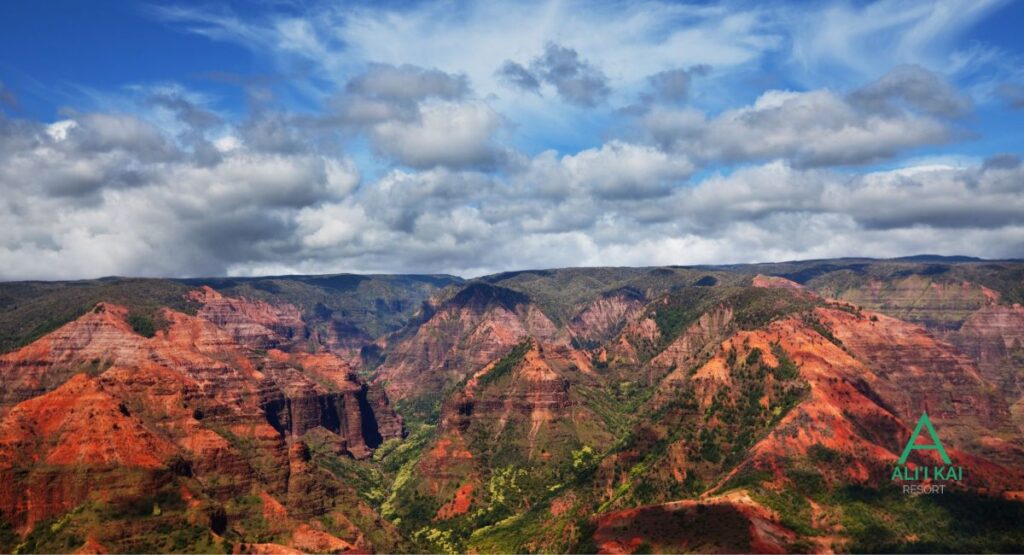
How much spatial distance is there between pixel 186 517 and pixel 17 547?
36130 mm

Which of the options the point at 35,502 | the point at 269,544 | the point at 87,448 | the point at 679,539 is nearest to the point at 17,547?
the point at 35,502

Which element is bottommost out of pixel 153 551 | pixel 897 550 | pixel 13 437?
pixel 897 550

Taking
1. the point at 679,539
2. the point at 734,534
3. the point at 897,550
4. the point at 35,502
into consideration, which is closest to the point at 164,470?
the point at 35,502

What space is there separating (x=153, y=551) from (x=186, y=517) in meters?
12.7

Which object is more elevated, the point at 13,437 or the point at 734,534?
the point at 13,437

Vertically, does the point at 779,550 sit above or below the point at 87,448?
below

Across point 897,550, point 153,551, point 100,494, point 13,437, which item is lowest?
point 897,550

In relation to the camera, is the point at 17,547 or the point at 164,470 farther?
the point at 164,470

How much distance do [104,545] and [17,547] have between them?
68.5ft

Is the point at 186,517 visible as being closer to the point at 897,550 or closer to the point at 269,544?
the point at 269,544

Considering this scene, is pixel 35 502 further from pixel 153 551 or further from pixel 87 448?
pixel 153 551

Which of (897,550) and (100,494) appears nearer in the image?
(100,494)

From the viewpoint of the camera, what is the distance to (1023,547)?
195500 mm

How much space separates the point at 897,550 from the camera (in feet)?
651
